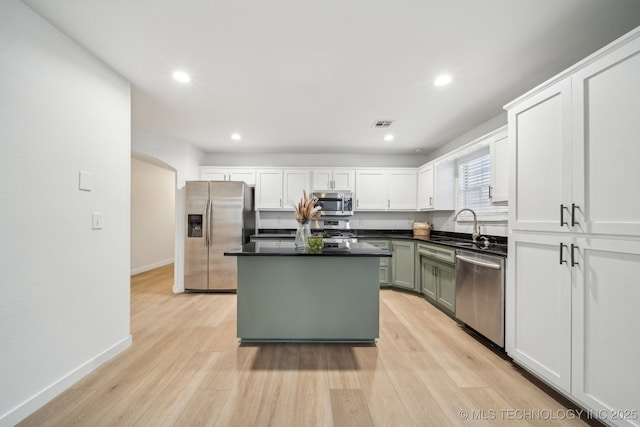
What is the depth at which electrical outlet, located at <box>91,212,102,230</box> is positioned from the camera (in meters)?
2.02

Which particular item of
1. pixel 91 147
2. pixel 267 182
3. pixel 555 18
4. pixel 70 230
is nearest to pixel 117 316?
pixel 70 230

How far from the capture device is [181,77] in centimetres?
234

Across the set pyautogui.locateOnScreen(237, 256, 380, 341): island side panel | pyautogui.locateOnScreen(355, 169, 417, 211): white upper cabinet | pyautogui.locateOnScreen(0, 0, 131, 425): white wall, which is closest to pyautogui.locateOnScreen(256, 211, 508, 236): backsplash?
pyautogui.locateOnScreen(355, 169, 417, 211): white upper cabinet

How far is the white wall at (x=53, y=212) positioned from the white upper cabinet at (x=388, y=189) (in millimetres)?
3642

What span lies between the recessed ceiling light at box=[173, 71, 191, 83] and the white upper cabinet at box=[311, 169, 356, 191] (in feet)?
8.73

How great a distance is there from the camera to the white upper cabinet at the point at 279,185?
4.74 meters

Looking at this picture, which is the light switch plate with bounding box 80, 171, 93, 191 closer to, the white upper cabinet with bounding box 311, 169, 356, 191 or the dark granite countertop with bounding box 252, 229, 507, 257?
the dark granite countertop with bounding box 252, 229, 507, 257

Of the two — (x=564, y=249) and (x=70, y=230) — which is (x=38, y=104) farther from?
(x=564, y=249)

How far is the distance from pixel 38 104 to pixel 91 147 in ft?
1.36

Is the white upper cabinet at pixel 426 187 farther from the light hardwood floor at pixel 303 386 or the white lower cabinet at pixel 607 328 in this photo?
the white lower cabinet at pixel 607 328

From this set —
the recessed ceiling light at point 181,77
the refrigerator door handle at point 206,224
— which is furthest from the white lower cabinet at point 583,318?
the refrigerator door handle at point 206,224

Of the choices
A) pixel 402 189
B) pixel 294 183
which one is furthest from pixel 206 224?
pixel 402 189

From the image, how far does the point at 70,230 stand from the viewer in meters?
1.84

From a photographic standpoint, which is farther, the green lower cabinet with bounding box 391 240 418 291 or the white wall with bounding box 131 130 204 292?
the green lower cabinet with bounding box 391 240 418 291
